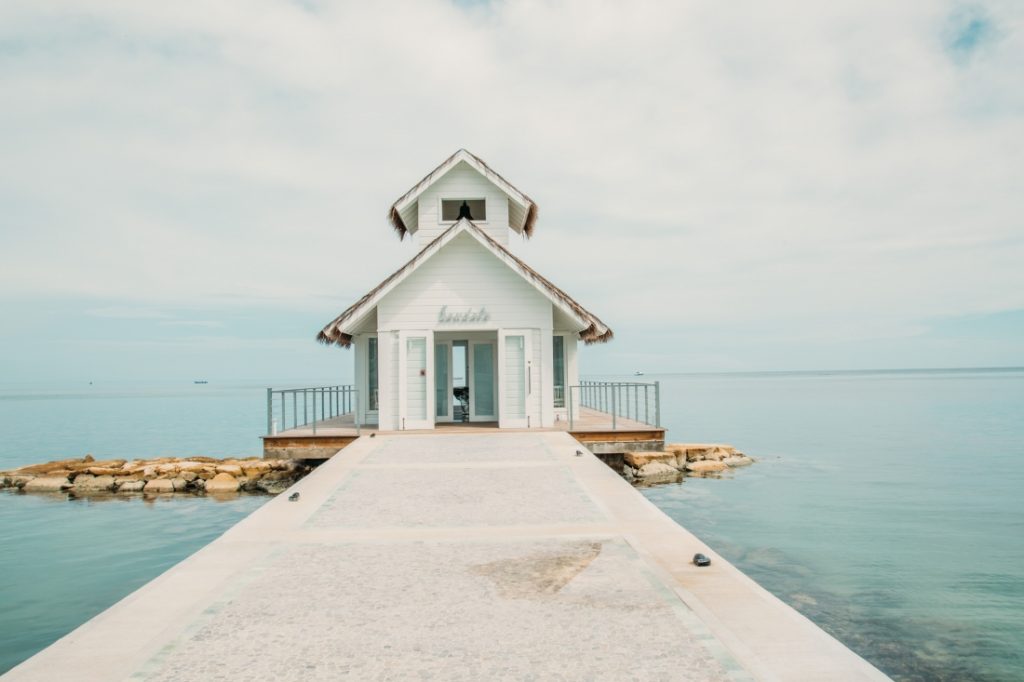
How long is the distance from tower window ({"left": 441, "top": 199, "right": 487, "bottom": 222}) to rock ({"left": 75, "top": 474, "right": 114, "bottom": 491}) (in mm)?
13100

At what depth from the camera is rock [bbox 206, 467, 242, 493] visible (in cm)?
2116

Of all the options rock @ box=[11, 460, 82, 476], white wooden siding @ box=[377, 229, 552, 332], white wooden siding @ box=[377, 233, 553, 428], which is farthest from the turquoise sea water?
white wooden siding @ box=[377, 229, 552, 332]

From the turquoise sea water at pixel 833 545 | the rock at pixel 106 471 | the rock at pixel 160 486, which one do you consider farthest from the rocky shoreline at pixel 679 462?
the rock at pixel 106 471

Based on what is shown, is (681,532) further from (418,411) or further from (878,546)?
(418,411)

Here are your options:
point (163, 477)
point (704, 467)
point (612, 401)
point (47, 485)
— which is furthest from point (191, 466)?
point (704, 467)

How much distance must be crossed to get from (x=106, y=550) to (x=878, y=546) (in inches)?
663

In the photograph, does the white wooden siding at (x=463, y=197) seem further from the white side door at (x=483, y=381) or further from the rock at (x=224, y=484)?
the rock at (x=224, y=484)

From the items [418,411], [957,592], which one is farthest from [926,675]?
[418,411]

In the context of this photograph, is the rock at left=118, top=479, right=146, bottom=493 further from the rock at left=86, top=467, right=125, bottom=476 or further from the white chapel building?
the white chapel building

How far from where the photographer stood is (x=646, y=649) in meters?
5.05

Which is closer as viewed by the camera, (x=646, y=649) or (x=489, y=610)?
(x=646, y=649)

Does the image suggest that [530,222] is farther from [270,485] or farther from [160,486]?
[160,486]

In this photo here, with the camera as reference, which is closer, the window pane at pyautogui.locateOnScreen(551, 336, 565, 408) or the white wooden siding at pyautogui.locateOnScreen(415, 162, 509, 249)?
the white wooden siding at pyautogui.locateOnScreen(415, 162, 509, 249)

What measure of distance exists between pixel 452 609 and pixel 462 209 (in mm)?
17912
